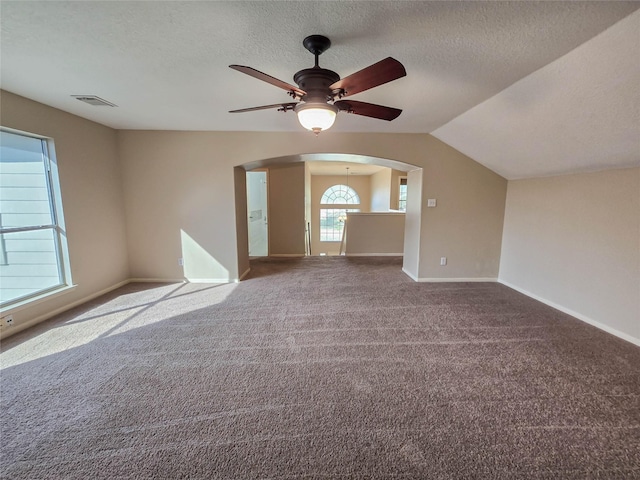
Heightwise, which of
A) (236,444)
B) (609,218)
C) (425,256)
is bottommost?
(236,444)

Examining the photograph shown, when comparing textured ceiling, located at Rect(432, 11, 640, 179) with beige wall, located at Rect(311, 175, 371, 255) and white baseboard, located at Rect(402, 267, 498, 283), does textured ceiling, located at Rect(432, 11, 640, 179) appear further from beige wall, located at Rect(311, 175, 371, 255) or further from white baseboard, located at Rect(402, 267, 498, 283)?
beige wall, located at Rect(311, 175, 371, 255)

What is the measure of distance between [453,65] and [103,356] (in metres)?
3.76

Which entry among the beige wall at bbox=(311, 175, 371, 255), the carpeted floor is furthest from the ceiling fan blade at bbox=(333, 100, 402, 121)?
the beige wall at bbox=(311, 175, 371, 255)

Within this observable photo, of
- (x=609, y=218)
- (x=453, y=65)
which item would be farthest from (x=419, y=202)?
(x=453, y=65)

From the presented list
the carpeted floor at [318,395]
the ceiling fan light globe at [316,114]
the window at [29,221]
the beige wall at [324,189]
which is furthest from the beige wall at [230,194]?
the beige wall at [324,189]

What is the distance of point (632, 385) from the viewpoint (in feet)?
6.38

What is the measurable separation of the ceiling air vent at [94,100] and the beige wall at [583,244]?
5376 millimetres

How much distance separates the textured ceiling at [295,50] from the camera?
148 cm

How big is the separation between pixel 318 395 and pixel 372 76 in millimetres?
2119

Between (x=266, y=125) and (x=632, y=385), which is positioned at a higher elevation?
(x=266, y=125)

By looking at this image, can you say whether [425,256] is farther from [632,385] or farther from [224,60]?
[224,60]

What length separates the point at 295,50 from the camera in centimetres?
188

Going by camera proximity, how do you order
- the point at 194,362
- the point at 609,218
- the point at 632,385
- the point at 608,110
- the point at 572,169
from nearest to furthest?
the point at 632,385 < the point at 608,110 < the point at 194,362 < the point at 609,218 < the point at 572,169

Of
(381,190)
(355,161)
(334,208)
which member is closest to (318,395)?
(355,161)
